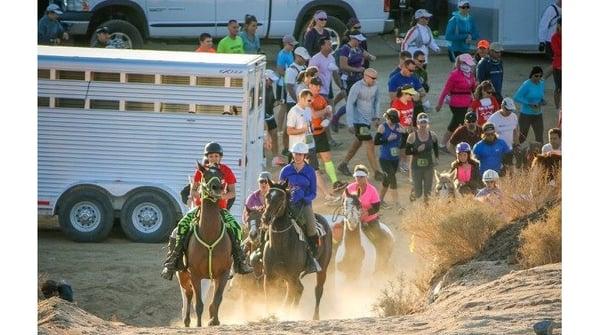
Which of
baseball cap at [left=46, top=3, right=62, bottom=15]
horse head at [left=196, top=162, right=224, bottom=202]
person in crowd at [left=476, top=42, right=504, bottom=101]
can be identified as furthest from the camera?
baseball cap at [left=46, top=3, right=62, bottom=15]

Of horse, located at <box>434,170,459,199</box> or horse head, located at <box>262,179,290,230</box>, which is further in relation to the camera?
horse, located at <box>434,170,459,199</box>

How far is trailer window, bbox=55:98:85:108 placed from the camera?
25.1m

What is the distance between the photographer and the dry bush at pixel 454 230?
21.4 m

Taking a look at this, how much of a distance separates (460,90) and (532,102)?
102 cm

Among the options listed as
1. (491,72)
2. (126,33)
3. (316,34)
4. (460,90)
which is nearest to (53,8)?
(126,33)

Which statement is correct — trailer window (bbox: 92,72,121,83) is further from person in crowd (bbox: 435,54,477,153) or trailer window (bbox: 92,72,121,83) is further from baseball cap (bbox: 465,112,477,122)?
person in crowd (bbox: 435,54,477,153)

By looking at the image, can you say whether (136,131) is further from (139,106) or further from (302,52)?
(302,52)

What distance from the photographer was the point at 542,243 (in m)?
20.0

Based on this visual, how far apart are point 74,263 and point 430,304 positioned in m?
5.68

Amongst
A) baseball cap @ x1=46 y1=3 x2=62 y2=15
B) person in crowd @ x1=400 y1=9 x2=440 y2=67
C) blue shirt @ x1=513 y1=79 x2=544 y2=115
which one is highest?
baseball cap @ x1=46 y1=3 x2=62 y2=15

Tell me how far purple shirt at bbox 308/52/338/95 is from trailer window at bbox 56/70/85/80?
13.3 ft

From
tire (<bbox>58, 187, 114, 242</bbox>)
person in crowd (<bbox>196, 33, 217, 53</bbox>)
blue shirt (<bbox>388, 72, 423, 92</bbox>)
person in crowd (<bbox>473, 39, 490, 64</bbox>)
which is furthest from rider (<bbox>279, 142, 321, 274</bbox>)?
person in crowd (<bbox>473, 39, 490, 64</bbox>)
